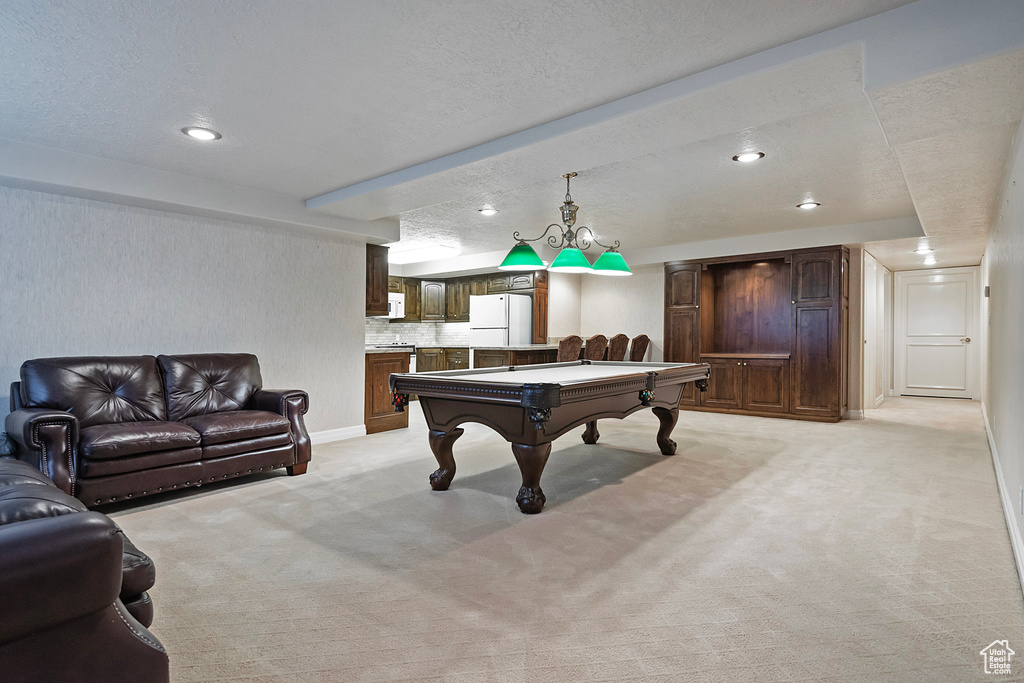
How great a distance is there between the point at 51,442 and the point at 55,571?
2.47 meters

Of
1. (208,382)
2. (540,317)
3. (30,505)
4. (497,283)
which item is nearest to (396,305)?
(497,283)

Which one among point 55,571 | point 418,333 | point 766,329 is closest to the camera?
point 55,571

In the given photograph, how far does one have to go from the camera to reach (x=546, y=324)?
8734mm

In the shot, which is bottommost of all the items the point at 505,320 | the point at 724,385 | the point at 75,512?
the point at 724,385

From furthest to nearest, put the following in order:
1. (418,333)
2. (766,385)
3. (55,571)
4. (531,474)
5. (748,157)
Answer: (418,333)
(766,385)
(748,157)
(531,474)
(55,571)

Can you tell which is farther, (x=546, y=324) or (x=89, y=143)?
(x=546, y=324)

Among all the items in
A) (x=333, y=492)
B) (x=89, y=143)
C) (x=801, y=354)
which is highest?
(x=89, y=143)

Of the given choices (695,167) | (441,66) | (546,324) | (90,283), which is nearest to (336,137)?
(441,66)

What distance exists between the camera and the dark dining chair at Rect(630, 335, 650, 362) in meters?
8.23

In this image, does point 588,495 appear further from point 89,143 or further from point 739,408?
point 739,408

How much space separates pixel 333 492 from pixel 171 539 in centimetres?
102

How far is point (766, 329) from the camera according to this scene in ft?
25.3

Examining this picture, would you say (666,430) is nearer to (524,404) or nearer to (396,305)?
(524,404)

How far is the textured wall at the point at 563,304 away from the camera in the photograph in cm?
884
